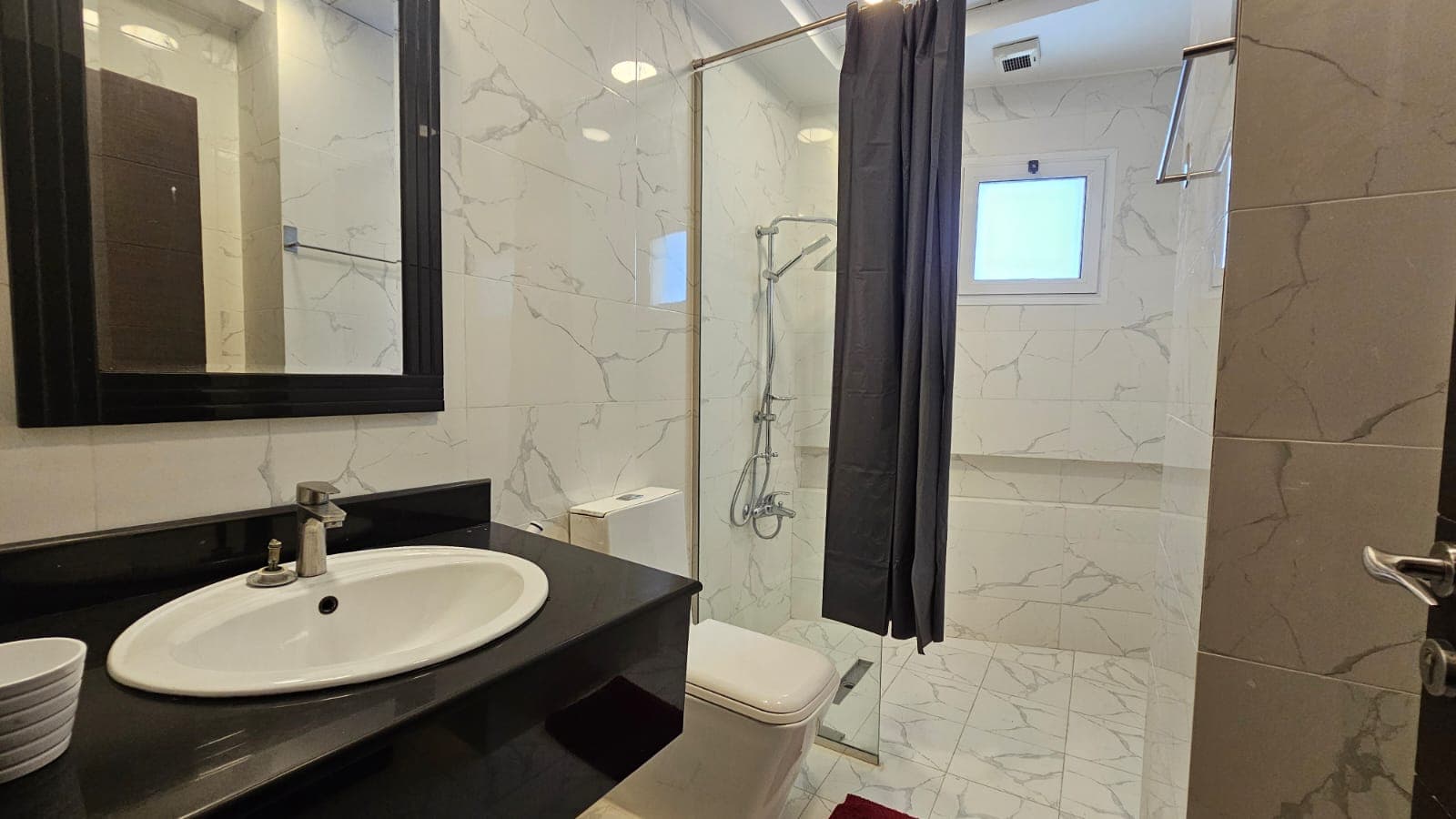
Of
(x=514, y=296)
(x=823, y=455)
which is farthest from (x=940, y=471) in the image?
(x=514, y=296)

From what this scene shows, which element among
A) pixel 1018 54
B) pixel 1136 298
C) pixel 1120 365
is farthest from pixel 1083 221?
pixel 1018 54

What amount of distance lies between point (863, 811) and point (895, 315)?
1.40 meters

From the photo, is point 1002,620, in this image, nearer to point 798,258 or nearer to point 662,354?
point 798,258

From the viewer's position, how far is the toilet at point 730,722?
130 centimetres

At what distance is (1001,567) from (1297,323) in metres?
2.12

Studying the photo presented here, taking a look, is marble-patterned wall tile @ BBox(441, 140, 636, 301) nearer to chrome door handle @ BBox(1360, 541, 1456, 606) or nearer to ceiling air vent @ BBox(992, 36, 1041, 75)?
chrome door handle @ BBox(1360, 541, 1456, 606)

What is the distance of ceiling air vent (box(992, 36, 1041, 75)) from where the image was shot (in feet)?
7.20

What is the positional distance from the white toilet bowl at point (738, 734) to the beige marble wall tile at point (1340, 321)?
0.99m

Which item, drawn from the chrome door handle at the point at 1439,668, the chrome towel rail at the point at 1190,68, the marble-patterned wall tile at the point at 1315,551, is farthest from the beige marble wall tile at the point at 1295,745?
the chrome towel rail at the point at 1190,68

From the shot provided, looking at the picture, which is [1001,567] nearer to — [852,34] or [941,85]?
[941,85]

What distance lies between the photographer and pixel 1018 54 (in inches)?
88.0

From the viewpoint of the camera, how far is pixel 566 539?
5.16ft

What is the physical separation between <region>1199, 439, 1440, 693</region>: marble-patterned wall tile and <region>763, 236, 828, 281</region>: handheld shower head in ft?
5.01

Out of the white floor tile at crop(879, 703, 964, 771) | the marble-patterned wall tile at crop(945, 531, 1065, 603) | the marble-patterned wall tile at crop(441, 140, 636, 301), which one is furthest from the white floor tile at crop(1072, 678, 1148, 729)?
the marble-patterned wall tile at crop(441, 140, 636, 301)
